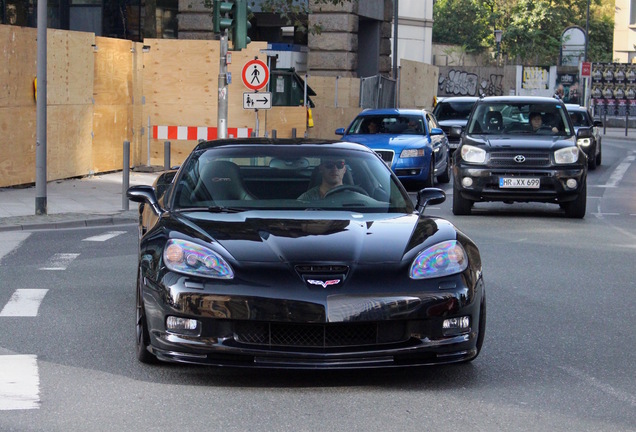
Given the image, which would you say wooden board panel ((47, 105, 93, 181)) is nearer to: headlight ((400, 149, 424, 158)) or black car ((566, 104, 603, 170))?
headlight ((400, 149, 424, 158))

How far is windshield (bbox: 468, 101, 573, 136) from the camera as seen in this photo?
61.0 ft

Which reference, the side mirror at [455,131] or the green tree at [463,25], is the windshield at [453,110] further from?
the green tree at [463,25]

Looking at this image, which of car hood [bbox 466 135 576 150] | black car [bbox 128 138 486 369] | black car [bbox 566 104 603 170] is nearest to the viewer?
black car [bbox 128 138 486 369]

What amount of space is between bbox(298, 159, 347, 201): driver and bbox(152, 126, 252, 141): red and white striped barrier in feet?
58.4

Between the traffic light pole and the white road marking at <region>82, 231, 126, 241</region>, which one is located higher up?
the traffic light pole

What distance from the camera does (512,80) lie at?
249 ft

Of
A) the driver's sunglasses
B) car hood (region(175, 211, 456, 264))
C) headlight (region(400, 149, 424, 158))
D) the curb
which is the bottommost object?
the curb

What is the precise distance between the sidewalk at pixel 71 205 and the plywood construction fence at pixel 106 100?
0.58 metres

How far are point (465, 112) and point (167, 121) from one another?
8346 millimetres

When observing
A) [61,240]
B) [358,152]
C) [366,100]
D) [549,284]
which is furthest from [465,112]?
[358,152]

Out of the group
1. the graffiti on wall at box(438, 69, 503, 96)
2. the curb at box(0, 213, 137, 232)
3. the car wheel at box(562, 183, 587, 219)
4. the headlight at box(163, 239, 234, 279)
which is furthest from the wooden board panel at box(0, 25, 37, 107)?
the graffiti on wall at box(438, 69, 503, 96)

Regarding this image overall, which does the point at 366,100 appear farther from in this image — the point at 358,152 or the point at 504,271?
the point at 358,152

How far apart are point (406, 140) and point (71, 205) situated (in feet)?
23.8

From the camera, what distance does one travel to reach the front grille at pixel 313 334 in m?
6.48
